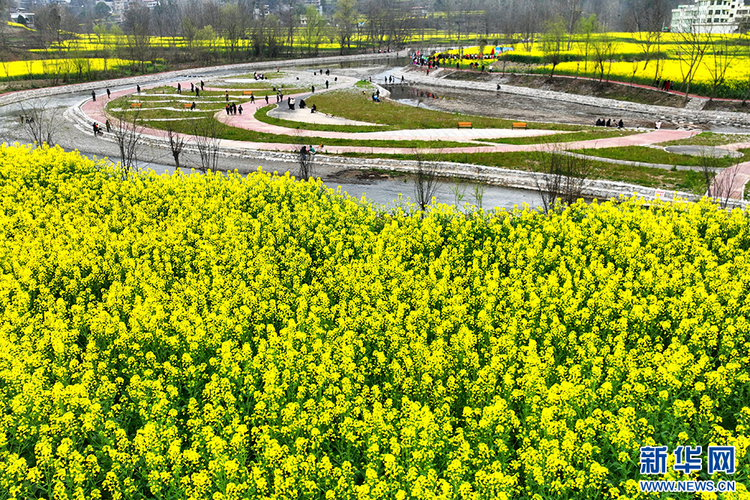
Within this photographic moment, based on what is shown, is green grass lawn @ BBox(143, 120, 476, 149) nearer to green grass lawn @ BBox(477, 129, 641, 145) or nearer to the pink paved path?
the pink paved path

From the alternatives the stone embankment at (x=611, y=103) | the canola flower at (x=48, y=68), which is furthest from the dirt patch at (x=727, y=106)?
the canola flower at (x=48, y=68)

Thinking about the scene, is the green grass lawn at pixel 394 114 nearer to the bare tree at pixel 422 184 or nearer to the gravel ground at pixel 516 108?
the gravel ground at pixel 516 108

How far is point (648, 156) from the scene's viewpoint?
111 ft

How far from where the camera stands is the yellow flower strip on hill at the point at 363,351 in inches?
340

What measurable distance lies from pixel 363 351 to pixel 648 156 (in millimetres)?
29030

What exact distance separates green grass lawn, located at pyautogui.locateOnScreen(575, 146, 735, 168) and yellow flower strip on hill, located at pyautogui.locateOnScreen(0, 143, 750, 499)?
15.3 meters

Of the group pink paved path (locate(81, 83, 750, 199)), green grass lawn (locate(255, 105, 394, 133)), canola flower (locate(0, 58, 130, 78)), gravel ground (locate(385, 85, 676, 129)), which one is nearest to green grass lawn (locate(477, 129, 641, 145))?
pink paved path (locate(81, 83, 750, 199))

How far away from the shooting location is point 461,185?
31.2 metres

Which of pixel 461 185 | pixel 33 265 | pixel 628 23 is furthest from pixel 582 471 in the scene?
pixel 628 23

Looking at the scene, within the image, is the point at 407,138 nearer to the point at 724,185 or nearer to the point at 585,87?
the point at 724,185

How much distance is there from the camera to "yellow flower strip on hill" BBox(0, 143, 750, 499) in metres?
8.62

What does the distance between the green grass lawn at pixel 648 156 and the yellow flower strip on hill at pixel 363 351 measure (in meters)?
15.3

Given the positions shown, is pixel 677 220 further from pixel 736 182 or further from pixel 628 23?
pixel 628 23

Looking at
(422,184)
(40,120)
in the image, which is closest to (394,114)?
(422,184)
